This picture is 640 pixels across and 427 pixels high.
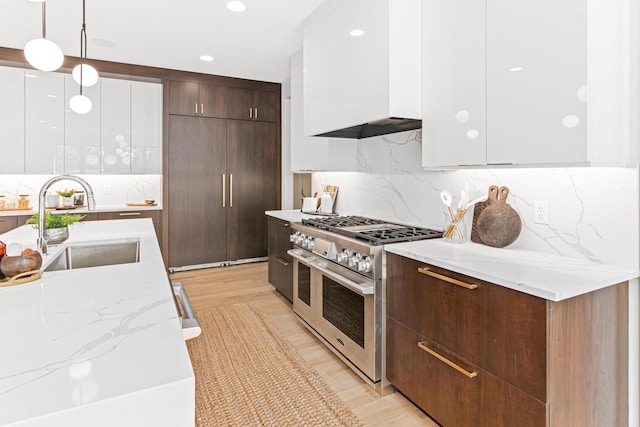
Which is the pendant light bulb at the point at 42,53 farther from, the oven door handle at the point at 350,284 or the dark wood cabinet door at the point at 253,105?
the dark wood cabinet door at the point at 253,105

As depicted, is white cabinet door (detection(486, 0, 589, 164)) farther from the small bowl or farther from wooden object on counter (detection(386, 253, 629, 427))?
the small bowl

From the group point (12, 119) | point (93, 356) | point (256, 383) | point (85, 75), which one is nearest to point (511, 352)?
point (93, 356)

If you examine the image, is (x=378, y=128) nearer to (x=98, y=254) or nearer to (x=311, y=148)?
(x=311, y=148)

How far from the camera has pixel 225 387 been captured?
7.36 ft

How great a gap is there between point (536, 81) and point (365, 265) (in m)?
1.22

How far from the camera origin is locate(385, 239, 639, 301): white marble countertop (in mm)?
1343

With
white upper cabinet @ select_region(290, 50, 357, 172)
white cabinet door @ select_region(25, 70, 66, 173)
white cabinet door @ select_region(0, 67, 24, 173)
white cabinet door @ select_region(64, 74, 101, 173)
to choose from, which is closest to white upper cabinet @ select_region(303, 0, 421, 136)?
white upper cabinet @ select_region(290, 50, 357, 172)

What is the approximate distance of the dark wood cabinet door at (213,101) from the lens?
4914mm

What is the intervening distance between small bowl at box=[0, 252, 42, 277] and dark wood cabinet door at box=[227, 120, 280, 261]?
3.78 meters

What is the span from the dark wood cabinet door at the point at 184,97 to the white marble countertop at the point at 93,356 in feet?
12.6

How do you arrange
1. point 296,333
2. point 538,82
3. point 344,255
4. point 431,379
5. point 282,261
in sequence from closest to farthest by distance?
point 538,82
point 431,379
point 344,255
point 296,333
point 282,261

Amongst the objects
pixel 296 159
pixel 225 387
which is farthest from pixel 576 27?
pixel 296 159

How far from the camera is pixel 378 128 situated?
9.36 feet

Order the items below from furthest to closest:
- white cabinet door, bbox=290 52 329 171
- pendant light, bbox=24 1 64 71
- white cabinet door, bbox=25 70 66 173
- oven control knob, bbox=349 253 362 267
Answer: white cabinet door, bbox=25 70 66 173
white cabinet door, bbox=290 52 329 171
oven control knob, bbox=349 253 362 267
pendant light, bbox=24 1 64 71
